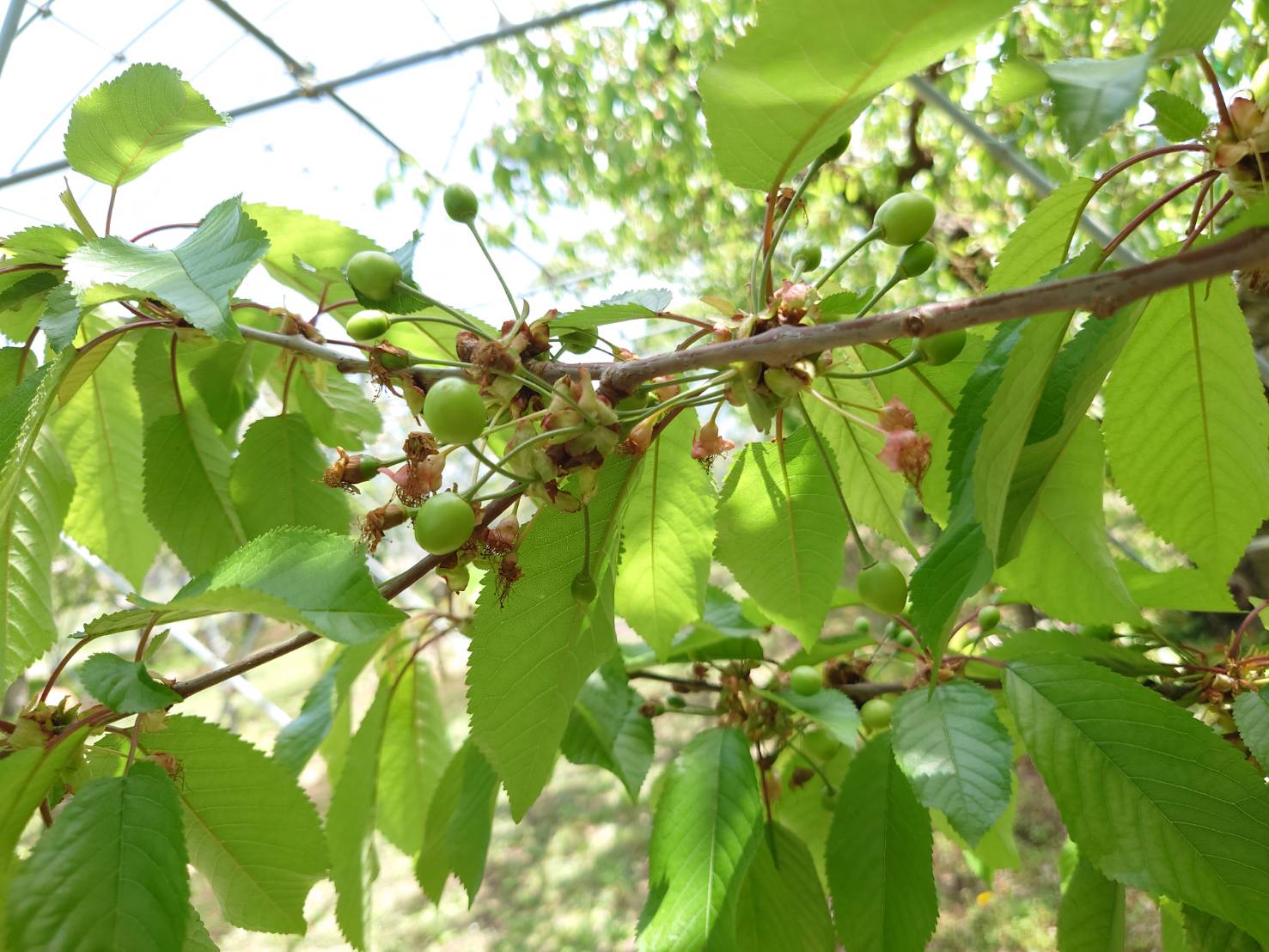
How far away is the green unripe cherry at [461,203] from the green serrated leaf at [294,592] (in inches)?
15.7

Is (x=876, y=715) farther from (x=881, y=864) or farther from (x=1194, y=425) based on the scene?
(x=1194, y=425)

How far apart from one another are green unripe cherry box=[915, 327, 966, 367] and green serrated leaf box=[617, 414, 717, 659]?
0.30 meters

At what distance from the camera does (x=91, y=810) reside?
64 centimetres

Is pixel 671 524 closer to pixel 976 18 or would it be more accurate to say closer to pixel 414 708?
pixel 976 18

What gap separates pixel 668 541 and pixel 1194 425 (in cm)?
52

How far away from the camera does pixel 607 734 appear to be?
1089mm

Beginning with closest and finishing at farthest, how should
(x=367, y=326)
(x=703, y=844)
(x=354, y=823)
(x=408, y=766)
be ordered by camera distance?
(x=367, y=326), (x=703, y=844), (x=354, y=823), (x=408, y=766)

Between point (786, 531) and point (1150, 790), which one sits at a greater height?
point (786, 531)

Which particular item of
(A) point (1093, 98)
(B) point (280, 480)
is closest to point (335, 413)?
(B) point (280, 480)

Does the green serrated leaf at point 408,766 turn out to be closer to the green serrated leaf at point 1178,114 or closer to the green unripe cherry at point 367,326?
the green unripe cherry at point 367,326

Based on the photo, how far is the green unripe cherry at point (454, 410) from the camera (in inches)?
22.8

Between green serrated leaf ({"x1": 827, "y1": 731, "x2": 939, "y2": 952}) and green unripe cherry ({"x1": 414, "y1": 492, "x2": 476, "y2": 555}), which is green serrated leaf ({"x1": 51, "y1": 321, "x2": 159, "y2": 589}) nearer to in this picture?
green unripe cherry ({"x1": 414, "y1": 492, "x2": 476, "y2": 555})

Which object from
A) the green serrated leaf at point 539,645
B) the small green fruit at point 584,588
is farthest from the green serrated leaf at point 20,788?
the small green fruit at point 584,588

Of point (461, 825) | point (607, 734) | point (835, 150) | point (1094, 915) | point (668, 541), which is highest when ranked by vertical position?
point (835, 150)
